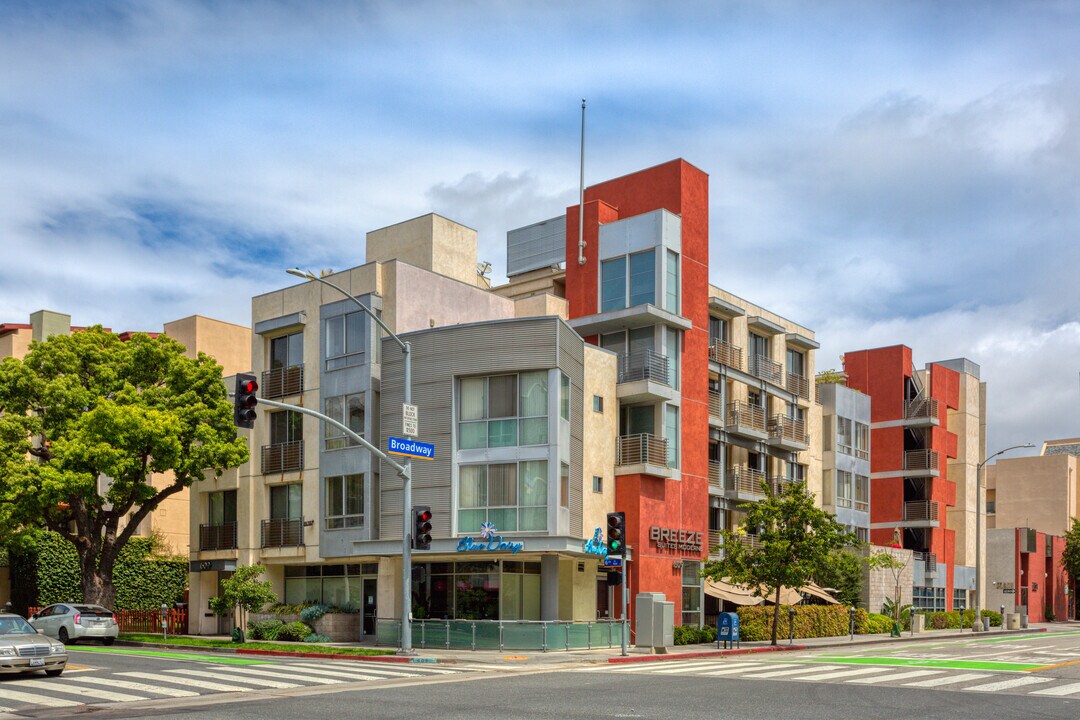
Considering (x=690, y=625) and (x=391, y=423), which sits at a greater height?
(x=391, y=423)

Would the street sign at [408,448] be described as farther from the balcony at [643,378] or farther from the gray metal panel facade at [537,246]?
the gray metal panel facade at [537,246]

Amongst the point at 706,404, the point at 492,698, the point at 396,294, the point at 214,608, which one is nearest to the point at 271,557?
the point at 214,608

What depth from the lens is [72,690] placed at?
21.8 meters

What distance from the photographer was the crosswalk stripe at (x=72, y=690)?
68.1 ft

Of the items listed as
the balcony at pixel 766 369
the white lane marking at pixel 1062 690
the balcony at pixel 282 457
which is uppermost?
the balcony at pixel 766 369

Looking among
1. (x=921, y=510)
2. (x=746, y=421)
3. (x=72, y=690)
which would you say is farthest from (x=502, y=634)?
(x=921, y=510)

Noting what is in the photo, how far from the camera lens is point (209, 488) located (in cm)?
4856

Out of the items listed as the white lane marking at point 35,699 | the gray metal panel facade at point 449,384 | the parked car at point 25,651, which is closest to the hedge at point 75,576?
the gray metal panel facade at point 449,384

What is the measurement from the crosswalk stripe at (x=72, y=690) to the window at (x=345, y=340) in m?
20.3

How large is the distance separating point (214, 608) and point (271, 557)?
529cm

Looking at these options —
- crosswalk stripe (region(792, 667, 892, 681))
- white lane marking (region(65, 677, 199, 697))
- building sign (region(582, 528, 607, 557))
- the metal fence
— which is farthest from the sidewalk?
white lane marking (region(65, 677, 199, 697))

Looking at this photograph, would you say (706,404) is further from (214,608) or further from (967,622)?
(967,622)

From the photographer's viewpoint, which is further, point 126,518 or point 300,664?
point 126,518

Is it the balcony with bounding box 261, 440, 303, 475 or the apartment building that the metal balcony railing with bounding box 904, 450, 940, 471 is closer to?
the apartment building
